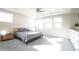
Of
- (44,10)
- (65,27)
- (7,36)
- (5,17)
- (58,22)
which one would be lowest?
(7,36)

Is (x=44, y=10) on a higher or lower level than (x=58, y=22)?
higher

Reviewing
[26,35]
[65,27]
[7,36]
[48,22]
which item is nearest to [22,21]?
[26,35]

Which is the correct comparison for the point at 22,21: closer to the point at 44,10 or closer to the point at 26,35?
the point at 26,35

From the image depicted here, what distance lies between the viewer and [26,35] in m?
1.90

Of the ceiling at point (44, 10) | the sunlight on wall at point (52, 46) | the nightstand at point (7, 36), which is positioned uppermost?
the ceiling at point (44, 10)

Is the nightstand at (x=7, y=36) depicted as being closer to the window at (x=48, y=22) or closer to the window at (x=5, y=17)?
the window at (x=5, y=17)

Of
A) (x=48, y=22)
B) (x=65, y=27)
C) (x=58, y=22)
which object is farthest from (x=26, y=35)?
(x=65, y=27)

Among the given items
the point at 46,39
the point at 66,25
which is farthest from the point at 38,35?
the point at 66,25

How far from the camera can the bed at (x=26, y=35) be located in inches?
74.7

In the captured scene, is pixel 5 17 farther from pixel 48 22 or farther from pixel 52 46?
pixel 52 46

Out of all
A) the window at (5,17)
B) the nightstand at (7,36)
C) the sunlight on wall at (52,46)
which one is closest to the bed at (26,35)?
the nightstand at (7,36)

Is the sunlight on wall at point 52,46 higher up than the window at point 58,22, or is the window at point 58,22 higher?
the window at point 58,22

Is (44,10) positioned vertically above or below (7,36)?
above
